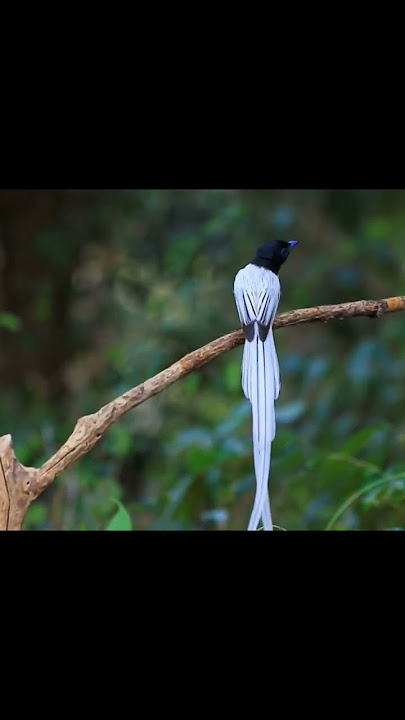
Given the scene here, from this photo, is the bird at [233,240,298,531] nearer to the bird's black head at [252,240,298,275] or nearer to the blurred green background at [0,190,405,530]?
the bird's black head at [252,240,298,275]

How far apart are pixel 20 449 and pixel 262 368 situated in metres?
2.13

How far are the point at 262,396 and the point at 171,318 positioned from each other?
97.3 inches

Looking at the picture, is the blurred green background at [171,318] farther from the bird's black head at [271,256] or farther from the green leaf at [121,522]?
the bird's black head at [271,256]

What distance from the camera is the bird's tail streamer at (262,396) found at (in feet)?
5.49

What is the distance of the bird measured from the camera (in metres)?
1.69

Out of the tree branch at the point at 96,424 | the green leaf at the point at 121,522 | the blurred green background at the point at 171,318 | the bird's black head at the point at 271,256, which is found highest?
the blurred green background at the point at 171,318

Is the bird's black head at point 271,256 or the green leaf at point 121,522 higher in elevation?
the bird's black head at point 271,256

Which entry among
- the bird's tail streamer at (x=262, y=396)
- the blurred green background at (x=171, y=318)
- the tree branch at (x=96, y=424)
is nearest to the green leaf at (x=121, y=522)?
the tree branch at (x=96, y=424)

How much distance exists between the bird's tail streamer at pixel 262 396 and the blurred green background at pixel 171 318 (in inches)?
72.2

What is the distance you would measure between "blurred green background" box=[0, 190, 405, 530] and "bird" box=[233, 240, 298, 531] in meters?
1.82

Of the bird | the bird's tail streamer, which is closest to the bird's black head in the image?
the bird

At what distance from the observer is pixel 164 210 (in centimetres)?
434

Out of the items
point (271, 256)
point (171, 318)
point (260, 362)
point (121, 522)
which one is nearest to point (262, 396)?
point (260, 362)

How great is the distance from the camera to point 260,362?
173cm
